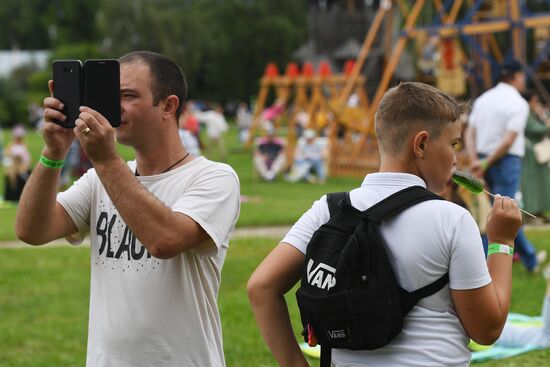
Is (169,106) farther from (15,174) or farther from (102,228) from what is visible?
(15,174)

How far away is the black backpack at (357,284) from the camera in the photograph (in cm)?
262

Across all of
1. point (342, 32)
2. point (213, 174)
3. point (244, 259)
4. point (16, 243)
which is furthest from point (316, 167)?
point (342, 32)

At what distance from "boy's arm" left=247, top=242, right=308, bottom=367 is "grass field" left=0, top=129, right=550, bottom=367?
11.4 feet

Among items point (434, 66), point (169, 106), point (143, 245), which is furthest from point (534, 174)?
point (434, 66)

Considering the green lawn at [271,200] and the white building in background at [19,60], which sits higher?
the green lawn at [271,200]

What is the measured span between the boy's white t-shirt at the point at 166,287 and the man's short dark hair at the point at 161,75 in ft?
0.85

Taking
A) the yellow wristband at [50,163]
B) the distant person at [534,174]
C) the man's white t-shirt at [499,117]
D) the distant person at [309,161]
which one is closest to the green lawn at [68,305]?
the distant person at [534,174]

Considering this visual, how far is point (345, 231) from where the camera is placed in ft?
8.80

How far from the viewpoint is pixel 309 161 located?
23781 millimetres

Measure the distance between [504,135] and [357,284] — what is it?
→ 21.8 feet

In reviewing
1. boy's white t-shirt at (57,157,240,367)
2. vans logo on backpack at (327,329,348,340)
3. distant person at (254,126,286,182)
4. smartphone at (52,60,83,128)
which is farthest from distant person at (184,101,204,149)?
vans logo on backpack at (327,329,348,340)

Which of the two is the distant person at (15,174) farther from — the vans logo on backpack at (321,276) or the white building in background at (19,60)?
the white building in background at (19,60)

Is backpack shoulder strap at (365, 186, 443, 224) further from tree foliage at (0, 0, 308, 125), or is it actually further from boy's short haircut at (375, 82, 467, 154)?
tree foliage at (0, 0, 308, 125)

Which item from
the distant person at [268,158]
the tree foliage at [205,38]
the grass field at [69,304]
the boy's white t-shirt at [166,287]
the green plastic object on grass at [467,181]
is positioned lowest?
the tree foliage at [205,38]
